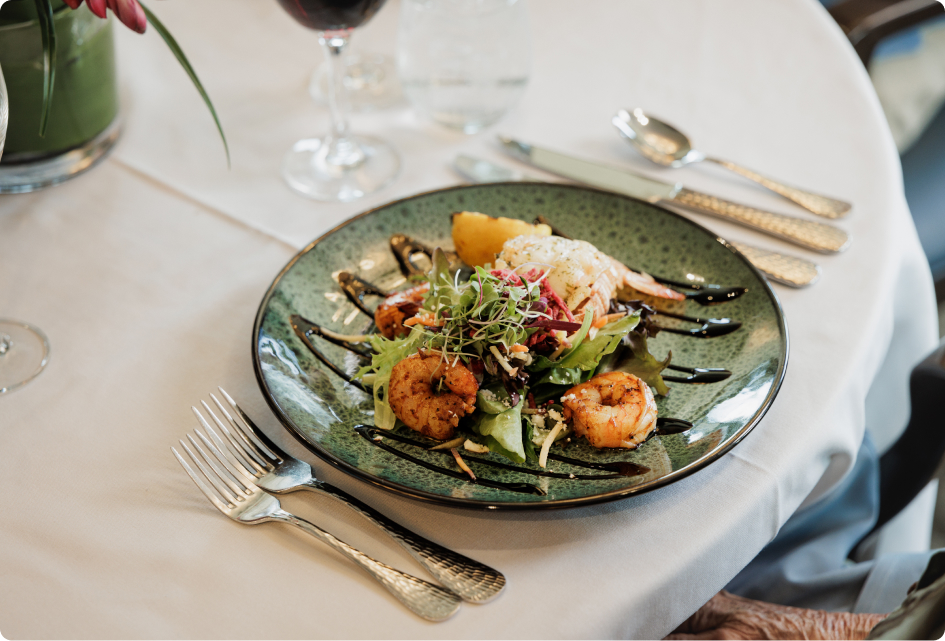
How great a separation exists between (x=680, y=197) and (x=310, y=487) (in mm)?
878

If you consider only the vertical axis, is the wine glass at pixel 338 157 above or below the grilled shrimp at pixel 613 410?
below

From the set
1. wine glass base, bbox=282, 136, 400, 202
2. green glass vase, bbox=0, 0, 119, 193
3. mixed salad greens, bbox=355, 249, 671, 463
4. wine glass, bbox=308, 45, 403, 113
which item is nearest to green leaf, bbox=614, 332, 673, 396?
mixed salad greens, bbox=355, 249, 671, 463

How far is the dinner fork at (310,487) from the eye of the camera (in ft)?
2.73

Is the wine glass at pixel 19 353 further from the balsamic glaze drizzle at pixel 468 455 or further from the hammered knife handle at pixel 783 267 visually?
the hammered knife handle at pixel 783 267

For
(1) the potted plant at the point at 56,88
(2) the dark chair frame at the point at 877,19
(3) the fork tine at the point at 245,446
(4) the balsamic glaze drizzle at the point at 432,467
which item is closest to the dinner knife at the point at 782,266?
(4) the balsamic glaze drizzle at the point at 432,467

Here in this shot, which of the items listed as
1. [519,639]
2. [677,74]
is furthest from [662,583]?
[677,74]

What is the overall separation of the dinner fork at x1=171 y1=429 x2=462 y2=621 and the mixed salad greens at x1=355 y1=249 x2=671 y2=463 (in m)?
0.17

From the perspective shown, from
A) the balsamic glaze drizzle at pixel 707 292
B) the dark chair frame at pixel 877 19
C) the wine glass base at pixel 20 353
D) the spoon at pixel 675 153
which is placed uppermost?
the dark chair frame at pixel 877 19

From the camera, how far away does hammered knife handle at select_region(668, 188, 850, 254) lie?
1303 millimetres

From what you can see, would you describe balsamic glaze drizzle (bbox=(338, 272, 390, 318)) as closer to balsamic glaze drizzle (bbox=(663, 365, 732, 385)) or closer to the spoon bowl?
balsamic glaze drizzle (bbox=(663, 365, 732, 385))

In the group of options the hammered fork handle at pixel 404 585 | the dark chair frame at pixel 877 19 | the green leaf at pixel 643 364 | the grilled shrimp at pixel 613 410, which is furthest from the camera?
the dark chair frame at pixel 877 19

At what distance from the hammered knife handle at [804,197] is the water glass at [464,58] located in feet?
1.59

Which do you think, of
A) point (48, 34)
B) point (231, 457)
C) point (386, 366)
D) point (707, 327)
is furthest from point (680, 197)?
point (48, 34)

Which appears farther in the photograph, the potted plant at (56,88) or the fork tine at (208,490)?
the potted plant at (56,88)
